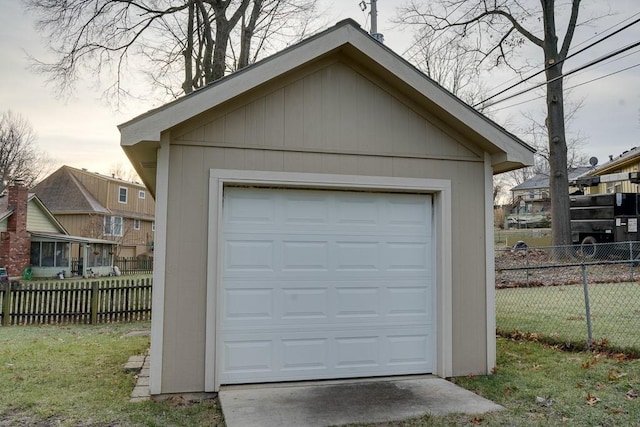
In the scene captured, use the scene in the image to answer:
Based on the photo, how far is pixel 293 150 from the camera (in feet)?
17.6

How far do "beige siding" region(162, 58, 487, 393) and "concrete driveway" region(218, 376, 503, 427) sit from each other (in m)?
0.64

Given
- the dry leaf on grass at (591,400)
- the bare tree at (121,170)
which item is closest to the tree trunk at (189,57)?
the dry leaf on grass at (591,400)

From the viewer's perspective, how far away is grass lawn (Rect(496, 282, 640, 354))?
23.0 ft

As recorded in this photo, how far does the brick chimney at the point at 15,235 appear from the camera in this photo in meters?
22.4

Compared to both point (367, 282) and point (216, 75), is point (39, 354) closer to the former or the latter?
point (367, 282)

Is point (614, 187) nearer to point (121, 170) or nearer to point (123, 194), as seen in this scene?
point (123, 194)

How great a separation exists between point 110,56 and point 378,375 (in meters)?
13.4

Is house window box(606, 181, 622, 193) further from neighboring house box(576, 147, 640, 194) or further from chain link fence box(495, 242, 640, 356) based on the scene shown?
chain link fence box(495, 242, 640, 356)

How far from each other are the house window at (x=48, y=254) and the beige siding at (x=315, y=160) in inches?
911

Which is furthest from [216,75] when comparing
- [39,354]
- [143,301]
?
[39,354]

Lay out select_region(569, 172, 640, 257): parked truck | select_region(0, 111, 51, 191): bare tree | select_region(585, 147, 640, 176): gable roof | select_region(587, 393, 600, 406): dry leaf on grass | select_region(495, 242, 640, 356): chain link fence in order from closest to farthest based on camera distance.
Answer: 1. select_region(587, 393, 600, 406): dry leaf on grass
2. select_region(495, 242, 640, 356): chain link fence
3. select_region(569, 172, 640, 257): parked truck
4. select_region(585, 147, 640, 176): gable roof
5. select_region(0, 111, 51, 191): bare tree

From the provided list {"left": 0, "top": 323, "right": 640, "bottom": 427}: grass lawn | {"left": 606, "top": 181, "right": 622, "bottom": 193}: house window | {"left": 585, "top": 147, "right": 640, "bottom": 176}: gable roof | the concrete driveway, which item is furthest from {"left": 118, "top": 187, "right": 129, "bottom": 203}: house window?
the concrete driveway

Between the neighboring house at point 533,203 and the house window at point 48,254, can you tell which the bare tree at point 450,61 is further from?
the house window at point 48,254

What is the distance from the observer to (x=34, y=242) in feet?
Result: 79.6
